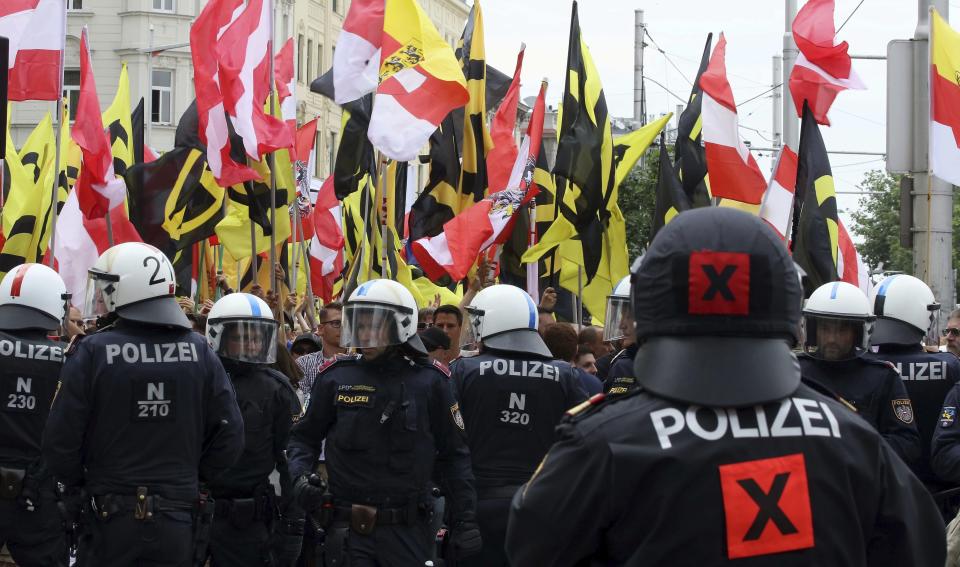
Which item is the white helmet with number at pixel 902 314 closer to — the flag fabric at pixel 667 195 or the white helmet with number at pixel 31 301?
the white helmet with number at pixel 31 301

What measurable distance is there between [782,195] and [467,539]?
925 centimetres

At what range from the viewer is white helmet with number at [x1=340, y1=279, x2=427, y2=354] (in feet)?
25.4

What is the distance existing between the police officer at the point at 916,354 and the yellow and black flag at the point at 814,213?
412 centimetres

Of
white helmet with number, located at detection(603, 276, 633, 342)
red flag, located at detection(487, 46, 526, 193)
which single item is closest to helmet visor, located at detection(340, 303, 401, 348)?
white helmet with number, located at detection(603, 276, 633, 342)

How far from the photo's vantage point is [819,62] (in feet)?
46.6

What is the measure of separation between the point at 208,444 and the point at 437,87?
7.17m

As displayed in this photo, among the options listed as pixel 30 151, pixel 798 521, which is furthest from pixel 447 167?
pixel 798 521

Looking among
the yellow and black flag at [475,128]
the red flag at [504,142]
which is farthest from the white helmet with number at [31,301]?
the red flag at [504,142]

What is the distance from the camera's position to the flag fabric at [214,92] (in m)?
14.7

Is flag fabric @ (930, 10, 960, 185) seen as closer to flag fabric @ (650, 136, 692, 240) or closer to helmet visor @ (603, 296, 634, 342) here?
flag fabric @ (650, 136, 692, 240)

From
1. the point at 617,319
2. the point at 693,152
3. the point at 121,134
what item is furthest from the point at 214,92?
the point at 617,319

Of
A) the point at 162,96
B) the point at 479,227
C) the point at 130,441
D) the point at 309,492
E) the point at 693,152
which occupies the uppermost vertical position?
the point at 162,96

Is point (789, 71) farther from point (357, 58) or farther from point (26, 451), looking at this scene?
point (26, 451)

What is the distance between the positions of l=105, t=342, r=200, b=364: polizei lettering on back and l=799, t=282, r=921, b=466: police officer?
306 cm
